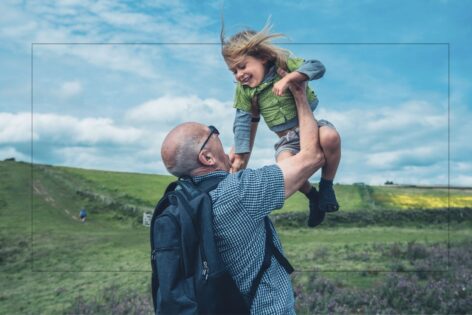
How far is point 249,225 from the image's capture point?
3340mm

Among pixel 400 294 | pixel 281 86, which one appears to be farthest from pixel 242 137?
pixel 400 294

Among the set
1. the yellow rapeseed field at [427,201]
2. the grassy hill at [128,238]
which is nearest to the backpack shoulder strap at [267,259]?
the grassy hill at [128,238]

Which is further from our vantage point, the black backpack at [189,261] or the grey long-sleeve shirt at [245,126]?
the grey long-sleeve shirt at [245,126]

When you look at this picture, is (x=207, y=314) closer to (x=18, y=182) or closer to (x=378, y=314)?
(x=378, y=314)

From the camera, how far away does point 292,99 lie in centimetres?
409

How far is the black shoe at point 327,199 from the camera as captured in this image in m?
4.27

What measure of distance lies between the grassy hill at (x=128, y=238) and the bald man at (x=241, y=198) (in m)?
7.81

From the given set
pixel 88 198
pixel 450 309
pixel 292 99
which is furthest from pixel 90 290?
pixel 292 99

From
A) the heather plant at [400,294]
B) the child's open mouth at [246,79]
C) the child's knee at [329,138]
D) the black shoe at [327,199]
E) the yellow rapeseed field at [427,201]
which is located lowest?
the heather plant at [400,294]

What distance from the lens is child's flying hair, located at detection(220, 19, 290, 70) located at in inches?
157

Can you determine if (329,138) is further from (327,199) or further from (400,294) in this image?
(400,294)

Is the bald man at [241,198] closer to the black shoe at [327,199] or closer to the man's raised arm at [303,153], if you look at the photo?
the man's raised arm at [303,153]

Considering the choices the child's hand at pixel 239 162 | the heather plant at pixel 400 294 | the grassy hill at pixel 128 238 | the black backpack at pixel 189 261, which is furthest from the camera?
the grassy hill at pixel 128 238

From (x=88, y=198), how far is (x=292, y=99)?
12.4 meters
